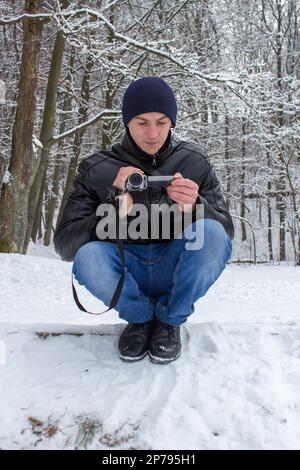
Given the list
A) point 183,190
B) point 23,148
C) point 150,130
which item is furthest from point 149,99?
point 23,148

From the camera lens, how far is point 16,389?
1965 mm

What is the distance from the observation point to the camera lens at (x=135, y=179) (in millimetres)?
1996

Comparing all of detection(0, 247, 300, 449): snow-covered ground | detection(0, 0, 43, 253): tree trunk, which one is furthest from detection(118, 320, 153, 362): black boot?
detection(0, 0, 43, 253): tree trunk

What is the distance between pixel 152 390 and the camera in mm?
1896

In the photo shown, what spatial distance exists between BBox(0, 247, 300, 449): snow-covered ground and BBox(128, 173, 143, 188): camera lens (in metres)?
0.86

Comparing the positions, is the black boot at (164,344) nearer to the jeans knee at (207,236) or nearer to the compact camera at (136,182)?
the jeans knee at (207,236)

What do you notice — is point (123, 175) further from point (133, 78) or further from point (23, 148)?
point (133, 78)

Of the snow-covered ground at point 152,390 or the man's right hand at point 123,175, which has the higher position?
the man's right hand at point 123,175

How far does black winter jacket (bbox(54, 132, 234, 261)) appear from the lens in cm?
224

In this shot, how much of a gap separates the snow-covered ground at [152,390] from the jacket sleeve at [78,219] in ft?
1.75

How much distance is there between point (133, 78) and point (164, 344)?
7483 mm

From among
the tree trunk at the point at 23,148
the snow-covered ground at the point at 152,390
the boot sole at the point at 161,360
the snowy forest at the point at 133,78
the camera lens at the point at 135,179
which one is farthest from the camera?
the snowy forest at the point at 133,78

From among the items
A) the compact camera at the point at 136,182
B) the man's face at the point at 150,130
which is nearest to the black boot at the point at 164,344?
the compact camera at the point at 136,182

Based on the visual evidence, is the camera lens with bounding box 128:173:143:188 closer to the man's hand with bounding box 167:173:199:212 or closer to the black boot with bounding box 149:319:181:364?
the man's hand with bounding box 167:173:199:212
